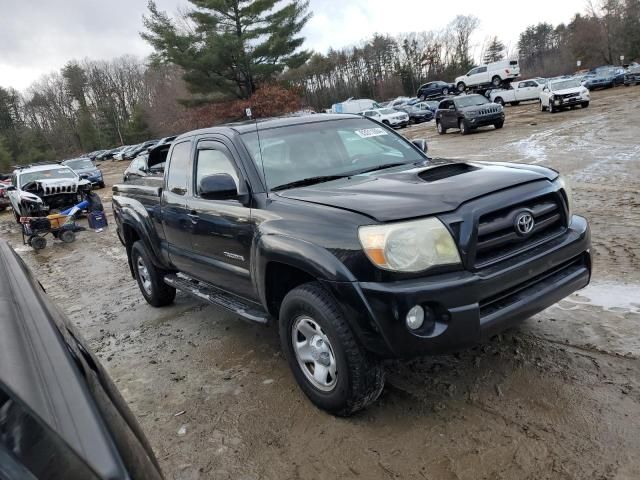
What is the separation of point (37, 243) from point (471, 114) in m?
16.1

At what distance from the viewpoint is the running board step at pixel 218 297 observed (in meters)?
3.62

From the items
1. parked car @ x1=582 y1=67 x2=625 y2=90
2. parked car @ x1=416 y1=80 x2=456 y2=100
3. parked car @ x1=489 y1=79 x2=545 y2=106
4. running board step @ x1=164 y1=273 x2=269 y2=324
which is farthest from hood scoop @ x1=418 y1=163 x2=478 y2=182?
parked car @ x1=416 y1=80 x2=456 y2=100

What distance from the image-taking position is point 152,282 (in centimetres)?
554

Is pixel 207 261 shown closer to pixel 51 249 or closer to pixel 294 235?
pixel 294 235

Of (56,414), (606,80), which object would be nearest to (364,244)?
(56,414)

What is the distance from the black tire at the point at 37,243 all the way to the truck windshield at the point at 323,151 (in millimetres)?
9131

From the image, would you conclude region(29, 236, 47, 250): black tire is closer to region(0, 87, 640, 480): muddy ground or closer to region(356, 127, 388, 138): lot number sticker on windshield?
region(0, 87, 640, 480): muddy ground

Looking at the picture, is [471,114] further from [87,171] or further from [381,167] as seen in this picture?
[381,167]

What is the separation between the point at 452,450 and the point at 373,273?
3.42 feet

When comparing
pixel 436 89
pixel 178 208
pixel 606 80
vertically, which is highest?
pixel 436 89

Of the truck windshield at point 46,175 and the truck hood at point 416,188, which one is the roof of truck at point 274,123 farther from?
the truck windshield at point 46,175

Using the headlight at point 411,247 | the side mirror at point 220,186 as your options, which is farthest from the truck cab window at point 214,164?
the headlight at point 411,247

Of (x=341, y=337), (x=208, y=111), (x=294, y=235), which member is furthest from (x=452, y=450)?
(x=208, y=111)

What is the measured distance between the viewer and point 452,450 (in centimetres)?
270
